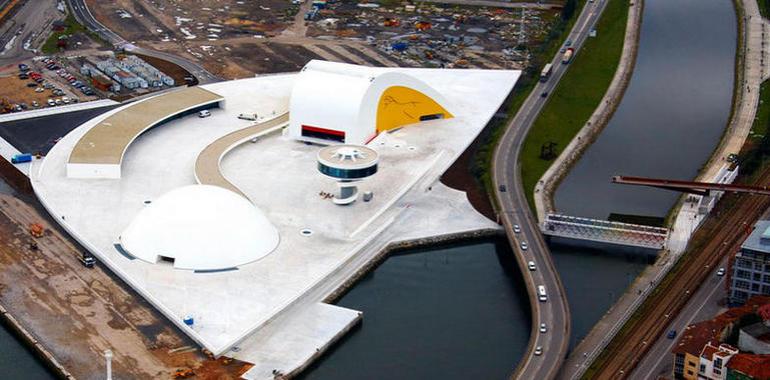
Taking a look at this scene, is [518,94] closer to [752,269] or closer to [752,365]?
[752,269]

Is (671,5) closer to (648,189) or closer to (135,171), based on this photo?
(648,189)

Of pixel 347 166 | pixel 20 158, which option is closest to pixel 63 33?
pixel 20 158

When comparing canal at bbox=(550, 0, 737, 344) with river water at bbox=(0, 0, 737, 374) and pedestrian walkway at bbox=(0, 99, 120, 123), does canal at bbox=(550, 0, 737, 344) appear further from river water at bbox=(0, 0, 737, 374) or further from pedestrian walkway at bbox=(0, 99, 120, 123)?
pedestrian walkway at bbox=(0, 99, 120, 123)

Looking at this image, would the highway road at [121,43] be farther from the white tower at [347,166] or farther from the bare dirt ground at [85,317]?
the bare dirt ground at [85,317]

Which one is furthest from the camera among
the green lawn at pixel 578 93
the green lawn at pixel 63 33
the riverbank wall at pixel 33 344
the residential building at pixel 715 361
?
the green lawn at pixel 63 33

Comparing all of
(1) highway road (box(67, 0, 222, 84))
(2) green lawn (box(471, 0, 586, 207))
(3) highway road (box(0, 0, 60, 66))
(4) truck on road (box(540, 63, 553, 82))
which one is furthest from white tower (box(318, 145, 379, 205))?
(3) highway road (box(0, 0, 60, 66))

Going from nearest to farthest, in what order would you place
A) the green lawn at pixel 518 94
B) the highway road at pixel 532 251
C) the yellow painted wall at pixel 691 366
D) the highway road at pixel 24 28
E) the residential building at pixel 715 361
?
the residential building at pixel 715 361, the yellow painted wall at pixel 691 366, the highway road at pixel 532 251, the green lawn at pixel 518 94, the highway road at pixel 24 28

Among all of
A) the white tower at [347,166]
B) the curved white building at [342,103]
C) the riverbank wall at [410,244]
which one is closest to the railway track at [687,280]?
the riverbank wall at [410,244]
